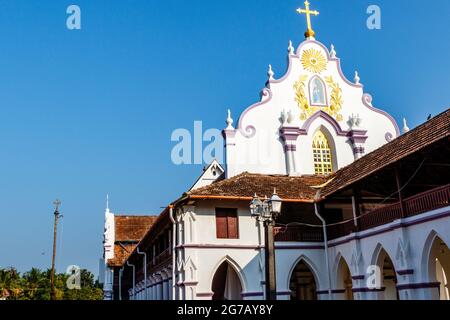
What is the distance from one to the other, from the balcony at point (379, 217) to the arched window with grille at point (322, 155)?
4.94 m

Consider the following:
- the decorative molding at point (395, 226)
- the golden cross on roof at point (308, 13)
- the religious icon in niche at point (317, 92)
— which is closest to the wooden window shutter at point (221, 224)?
the decorative molding at point (395, 226)

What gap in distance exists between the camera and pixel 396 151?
704 inches

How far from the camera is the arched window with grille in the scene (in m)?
26.8

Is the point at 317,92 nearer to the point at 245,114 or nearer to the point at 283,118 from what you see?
the point at 283,118

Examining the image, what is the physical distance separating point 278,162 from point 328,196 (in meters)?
5.43

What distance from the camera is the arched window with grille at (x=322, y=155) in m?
26.8

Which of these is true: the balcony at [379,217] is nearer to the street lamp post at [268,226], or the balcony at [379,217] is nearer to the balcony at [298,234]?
the balcony at [298,234]

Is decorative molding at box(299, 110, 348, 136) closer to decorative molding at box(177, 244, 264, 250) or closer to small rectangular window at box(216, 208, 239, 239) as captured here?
small rectangular window at box(216, 208, 239, 239)

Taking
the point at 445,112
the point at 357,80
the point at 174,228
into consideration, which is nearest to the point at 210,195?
the point at 174,228

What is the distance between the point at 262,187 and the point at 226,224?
2460mm

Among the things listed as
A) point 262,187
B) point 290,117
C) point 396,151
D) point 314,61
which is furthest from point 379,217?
point 314,61

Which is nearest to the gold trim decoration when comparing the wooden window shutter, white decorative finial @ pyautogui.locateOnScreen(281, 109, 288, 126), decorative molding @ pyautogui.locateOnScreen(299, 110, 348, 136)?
decorative molding @ pyautogui.locateOnScreen(299, 110, 348, 136)

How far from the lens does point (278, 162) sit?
26016 millimetres
